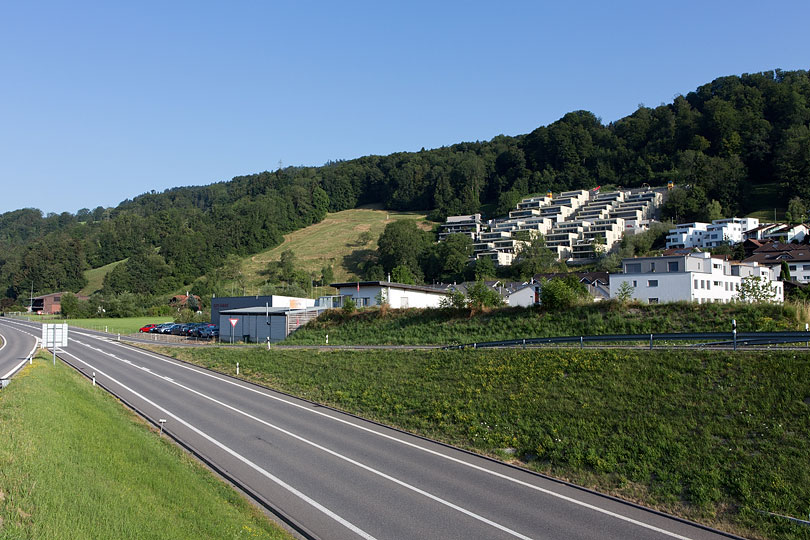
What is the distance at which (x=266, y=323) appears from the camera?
5584 cm

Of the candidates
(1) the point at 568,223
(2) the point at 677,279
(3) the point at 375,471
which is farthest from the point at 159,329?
(1) the point at 568,223

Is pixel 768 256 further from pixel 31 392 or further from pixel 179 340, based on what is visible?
pixel 31 392

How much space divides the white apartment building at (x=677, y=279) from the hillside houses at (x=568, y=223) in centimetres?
7698

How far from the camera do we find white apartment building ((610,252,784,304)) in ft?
184

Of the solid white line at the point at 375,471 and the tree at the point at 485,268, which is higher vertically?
the tree at the point at 485,268

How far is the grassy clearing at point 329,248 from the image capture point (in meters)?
146

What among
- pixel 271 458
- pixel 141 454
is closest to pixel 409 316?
pixel 271 458

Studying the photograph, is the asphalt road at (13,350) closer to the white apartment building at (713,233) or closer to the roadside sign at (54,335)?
the roadside sign at (54,335)

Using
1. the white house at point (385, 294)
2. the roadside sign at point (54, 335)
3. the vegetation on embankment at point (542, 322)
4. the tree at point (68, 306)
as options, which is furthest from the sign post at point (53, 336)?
the tree at point (68, 306)

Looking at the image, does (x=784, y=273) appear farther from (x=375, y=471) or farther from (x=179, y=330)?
(x=375, y=471)

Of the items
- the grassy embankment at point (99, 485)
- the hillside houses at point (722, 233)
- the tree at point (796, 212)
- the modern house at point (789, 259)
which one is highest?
the tree at point (796, 212)

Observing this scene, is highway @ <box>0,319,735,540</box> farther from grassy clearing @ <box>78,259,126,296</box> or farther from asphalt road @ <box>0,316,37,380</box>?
grassy clearing @ <box>78,259,126,296</box>

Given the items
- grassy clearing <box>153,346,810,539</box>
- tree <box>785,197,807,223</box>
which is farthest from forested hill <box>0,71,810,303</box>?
grassy clearing <box>153,346,810,539</box>

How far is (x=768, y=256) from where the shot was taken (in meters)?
90.8
